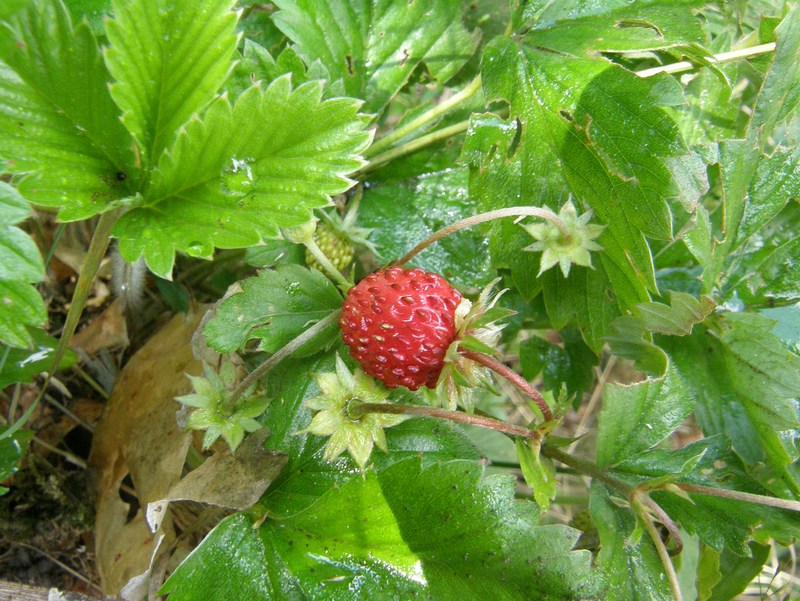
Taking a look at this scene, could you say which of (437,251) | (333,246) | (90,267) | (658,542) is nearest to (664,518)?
(658,542)

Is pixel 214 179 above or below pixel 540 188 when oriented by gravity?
above

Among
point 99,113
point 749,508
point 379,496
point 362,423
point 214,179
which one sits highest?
point 99,113

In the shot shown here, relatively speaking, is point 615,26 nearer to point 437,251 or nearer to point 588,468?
point 437,251

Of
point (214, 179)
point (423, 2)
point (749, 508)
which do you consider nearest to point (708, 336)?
point (749, 508)

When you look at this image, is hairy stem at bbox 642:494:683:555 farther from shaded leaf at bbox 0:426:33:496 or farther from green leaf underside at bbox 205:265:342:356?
shaded leaf at bbox 0:426:33:496

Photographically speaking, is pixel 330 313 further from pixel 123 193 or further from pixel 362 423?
pixel 123 193

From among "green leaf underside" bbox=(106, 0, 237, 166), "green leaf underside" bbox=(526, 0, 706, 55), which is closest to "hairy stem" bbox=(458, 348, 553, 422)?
"green leaf underside" bbox=(106, 0, 237, 166)
